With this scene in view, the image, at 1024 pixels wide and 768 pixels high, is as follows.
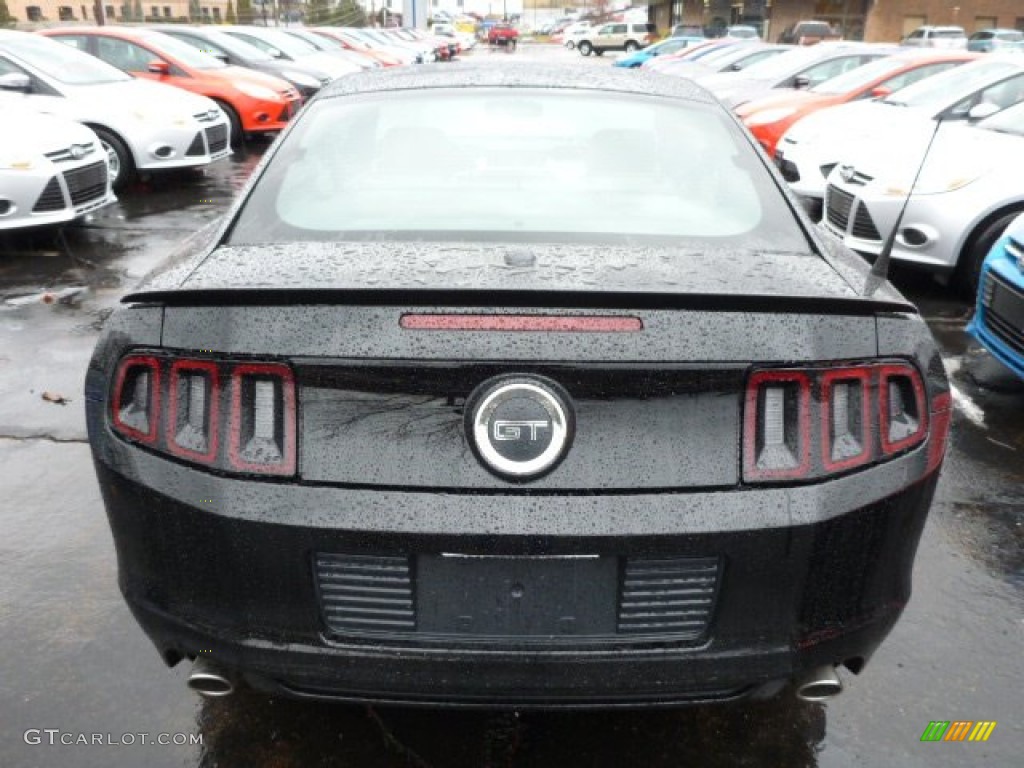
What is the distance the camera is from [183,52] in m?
12.4

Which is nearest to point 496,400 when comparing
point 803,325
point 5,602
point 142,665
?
point 803,325

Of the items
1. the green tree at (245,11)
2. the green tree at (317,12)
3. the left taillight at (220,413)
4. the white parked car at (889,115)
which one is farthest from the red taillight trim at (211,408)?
the green tree at (317,12)

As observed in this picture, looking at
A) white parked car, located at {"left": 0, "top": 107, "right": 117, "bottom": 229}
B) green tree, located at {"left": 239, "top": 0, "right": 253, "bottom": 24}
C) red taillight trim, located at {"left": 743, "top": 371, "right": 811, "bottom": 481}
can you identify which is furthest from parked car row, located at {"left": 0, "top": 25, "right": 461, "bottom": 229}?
green tree, located at {"left": 239, "top": 0, "right": 253, "bottom": 24}

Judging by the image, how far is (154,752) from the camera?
2203 mm

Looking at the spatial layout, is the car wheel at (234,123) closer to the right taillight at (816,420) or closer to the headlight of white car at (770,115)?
the headlight of white car at (770,115)

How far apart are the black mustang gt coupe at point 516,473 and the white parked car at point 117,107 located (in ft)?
26.3

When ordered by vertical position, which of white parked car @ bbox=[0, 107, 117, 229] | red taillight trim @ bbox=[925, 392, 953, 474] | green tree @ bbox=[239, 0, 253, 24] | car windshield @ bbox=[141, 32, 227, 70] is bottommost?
white parked car @ bbox=[0, 107, 117, 229]

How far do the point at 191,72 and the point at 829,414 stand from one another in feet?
39.7

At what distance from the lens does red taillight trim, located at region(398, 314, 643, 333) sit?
1.65 metres

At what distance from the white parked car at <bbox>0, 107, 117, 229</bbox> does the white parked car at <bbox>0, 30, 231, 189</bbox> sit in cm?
149

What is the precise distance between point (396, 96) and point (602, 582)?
6.17ft

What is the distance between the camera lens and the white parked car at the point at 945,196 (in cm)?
561

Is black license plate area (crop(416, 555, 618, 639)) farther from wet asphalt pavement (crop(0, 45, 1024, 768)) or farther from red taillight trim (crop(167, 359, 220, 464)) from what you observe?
wet asphalt pavement (crop(0, 45, 1024, 768))

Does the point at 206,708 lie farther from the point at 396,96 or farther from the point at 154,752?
the point at 396,96
